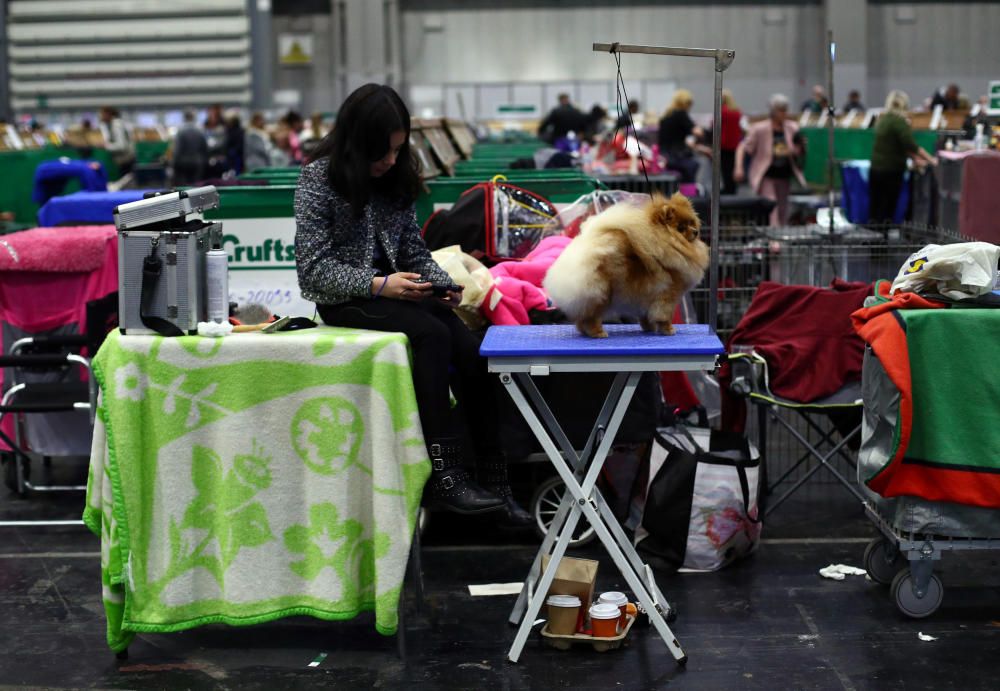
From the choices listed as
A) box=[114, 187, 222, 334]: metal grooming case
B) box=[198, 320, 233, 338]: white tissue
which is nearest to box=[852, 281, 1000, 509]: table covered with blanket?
box=[198, 320, 233, 338]: white tissue

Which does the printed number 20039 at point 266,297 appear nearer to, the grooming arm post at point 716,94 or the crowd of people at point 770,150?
the grooming arm post at point 716,94

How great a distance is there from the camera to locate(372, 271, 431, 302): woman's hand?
3910 millimetres

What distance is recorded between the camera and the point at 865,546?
4.79 m

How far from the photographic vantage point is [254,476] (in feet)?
12.3

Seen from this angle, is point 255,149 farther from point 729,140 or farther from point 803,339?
point 803,339

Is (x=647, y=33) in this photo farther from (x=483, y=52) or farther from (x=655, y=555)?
(x=655, y=555)

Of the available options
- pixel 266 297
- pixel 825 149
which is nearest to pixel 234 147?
pixel 825 149

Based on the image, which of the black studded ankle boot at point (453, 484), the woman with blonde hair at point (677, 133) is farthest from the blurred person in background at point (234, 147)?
the black studded ankle boot at point (453, 484)

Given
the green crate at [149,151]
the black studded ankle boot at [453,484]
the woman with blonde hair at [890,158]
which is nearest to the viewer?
the black studded ankle boot at [453,484]

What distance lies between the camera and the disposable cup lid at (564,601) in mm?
3801

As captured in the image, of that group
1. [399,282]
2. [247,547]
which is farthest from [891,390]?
[247,547]

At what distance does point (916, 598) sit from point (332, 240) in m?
2.16

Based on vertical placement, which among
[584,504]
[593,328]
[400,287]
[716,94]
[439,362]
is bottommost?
[584,504]

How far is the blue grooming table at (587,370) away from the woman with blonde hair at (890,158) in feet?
26.8
